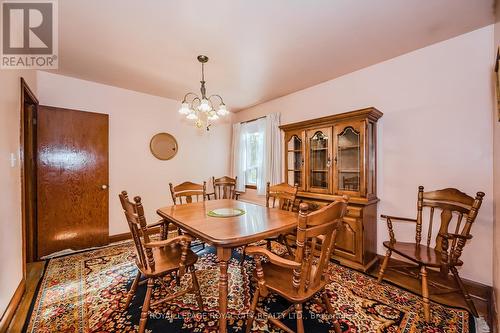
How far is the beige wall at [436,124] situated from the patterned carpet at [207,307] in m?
0.73

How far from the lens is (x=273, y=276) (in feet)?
4.99

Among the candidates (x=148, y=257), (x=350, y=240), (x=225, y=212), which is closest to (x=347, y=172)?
(x=350, y=240)

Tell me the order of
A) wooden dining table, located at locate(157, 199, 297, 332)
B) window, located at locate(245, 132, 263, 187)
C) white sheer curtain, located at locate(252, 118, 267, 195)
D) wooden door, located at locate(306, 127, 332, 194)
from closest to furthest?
wooden dining table, located at locate(157, 199, 297, 332), wooden door, located at locate(306, 127, 332, 194), white sheer curtain, located at locate(252, 118, 267, 195), window, located at locate(245, 132, 263, 187)

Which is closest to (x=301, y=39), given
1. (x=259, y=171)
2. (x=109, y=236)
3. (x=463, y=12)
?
(x=463, y=12)

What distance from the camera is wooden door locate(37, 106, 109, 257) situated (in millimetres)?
2791

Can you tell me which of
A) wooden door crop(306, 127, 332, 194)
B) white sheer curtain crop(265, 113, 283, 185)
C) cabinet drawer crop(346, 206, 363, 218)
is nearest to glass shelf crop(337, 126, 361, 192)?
wooden door crop(306, 127, 332, 194)

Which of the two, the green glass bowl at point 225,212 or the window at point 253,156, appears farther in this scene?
the window at point 253,156

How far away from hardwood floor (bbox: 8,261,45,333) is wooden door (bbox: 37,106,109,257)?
0.29 metres

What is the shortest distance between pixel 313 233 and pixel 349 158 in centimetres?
179

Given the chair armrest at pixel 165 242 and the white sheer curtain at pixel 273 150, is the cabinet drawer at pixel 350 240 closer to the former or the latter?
the white sheer curtain at pixel 273 150

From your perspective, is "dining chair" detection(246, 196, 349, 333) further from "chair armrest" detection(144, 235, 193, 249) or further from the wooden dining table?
"chair armrest" detection(144, 235, 193, 249)

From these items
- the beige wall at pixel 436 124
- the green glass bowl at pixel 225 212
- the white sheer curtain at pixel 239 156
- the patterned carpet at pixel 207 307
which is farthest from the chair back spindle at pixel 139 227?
the white sheer curtain at pixel 239 156

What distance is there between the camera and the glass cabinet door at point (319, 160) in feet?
9.19

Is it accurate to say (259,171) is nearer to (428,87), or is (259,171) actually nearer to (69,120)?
(428,87)
